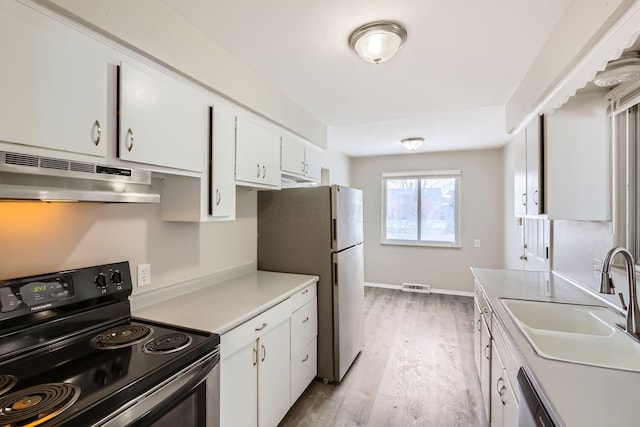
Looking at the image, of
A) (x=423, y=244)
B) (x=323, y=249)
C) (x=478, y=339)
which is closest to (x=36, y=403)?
(x=323, y=249)

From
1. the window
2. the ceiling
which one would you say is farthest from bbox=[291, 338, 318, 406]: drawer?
the window

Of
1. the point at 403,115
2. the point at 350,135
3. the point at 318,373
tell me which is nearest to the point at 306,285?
the point at 318,373

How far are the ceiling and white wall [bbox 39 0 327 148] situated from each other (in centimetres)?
6

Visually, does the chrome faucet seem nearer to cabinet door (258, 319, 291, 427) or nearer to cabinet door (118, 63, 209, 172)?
cabinet door (258, 319, 291, 427)

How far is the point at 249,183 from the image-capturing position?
213cm

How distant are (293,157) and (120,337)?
6.11 feet

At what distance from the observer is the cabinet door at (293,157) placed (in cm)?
257

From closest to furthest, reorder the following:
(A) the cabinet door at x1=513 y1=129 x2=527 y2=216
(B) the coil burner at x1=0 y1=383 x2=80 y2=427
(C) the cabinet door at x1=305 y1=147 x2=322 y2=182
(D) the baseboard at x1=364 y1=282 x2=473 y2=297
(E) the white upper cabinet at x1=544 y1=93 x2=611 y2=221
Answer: (B) the coil burner at x1=0 y1=383 x2=80 y2=427, (E) the white upper cabinet at x1=544 y1=93 x2=611 y2=221, (A) the cabinet door at x1=513 y1=129 x2=527 y2=216, (C) the cabinet door at x1=305 y1=147 x2=322 y2=182, (D) the baseboard at x1=364 y1=282 x2=473 y2=297

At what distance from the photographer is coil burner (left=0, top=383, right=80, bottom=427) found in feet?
2.55

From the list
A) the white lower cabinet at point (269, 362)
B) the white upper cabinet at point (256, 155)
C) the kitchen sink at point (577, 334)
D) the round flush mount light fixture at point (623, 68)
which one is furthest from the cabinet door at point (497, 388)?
the white upper cabinet at point (256, 155)

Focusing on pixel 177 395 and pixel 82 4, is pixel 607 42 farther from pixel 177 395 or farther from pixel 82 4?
pixel 177 395

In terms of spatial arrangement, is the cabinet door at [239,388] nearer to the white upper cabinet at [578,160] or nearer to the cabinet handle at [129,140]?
the cabinet handle at [129,140]

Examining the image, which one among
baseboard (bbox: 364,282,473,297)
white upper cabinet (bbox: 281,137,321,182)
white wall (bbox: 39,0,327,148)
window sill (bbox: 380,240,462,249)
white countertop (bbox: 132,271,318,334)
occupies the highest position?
white wall (bbox: 39,0,327,148)

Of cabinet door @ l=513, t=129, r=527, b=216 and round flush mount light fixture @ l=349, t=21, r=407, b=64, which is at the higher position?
round flush mount light fixture @ l=349, t=21, r=407, b=64
